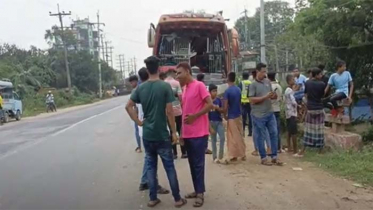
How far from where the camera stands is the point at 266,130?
26.6ft

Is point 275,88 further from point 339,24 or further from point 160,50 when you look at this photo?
point 160,50

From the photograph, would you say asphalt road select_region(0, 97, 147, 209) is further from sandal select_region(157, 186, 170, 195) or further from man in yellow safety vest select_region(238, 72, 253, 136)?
man in yellow safety vest select_region(238, 72, 253, 136)

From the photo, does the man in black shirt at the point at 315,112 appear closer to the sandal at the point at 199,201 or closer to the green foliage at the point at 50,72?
the sandal at the point at 199,201

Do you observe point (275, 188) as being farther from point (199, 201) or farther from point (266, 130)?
point (266, 130)

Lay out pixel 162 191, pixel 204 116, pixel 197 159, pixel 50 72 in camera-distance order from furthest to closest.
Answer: pixel 50 72
pixel 162 191
pixel 204 116
pixel 197 159

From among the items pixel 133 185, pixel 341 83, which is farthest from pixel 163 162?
pixel 341 83

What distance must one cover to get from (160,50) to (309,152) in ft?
23.3

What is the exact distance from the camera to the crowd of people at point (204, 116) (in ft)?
18.0

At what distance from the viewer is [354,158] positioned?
7.86 meters

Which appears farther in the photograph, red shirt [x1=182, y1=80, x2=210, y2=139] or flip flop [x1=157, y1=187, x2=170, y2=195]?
flip flop [x1=157, y1=187, x2=170, y2=195]

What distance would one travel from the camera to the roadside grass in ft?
22.4

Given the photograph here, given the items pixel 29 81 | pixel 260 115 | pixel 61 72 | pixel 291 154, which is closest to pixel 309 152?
pixel 291 154

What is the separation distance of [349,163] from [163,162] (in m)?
3.54

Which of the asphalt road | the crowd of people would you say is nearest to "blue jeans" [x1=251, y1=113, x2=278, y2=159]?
the crowd of people
